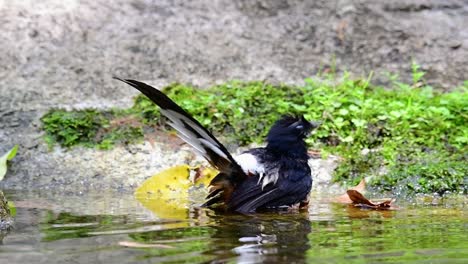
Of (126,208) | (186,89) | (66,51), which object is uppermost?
(66,51)

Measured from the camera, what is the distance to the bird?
18.9ft

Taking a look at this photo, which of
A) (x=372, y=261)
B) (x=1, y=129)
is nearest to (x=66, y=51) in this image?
(x=1, y=129)

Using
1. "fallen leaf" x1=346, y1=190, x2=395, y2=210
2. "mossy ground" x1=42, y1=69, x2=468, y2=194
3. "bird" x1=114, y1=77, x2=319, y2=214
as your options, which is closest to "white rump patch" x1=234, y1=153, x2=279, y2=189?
"bird" x1=114, y1=77, x2=319, y2=214

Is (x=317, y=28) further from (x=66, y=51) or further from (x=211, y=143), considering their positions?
(x=211, y=143)

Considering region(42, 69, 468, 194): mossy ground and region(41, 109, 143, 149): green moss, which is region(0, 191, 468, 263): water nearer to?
region(42, 69, 468, 194): mossy ground

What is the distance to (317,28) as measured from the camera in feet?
33.8

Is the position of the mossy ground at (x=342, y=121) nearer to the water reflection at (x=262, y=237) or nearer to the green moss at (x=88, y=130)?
the green moss at (x=88, y=130)

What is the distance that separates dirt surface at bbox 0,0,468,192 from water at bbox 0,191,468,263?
9.97 ft

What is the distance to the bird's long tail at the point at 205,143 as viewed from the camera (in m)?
5.38

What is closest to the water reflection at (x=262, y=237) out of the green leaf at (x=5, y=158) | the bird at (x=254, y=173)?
the bird at (x=254, y=173)

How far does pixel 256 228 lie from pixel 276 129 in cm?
163

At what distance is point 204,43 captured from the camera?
9.98 metres

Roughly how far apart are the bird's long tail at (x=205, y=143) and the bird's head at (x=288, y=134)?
53 cm

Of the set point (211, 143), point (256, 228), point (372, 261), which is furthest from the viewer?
point (211, 143)
